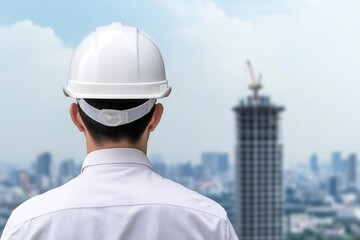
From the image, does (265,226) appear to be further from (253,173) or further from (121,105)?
(121,105)

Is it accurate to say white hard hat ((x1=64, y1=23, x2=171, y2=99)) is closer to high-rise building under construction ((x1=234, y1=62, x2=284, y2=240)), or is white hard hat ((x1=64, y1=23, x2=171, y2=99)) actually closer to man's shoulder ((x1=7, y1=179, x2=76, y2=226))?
man's shoulder ((x1=7, y1=179, x2=76, y2=226))

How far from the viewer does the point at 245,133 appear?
21016mm

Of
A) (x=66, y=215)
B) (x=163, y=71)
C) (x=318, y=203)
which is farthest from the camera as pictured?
(x=318, y=203)

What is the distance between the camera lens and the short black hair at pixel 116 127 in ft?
3.01

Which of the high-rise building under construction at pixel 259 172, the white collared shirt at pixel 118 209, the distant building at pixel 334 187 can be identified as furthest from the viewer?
the high-rise building under construction at pixel 259 172

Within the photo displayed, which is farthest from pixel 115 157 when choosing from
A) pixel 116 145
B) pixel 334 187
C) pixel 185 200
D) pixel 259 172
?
pixel 259 172

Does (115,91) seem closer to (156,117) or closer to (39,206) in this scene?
(156,117)

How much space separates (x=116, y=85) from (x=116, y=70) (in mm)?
27

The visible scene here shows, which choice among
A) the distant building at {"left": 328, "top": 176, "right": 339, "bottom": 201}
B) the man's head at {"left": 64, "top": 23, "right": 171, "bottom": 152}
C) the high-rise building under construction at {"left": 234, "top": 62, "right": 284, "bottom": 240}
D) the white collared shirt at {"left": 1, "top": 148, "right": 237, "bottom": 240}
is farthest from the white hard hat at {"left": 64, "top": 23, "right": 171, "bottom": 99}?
the high-rise building under construction at {"left": 234, "top": 62, "right": 284, "bottom": 240}

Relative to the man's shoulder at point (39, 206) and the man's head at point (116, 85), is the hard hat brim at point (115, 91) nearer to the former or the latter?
the man's head at point (116, 85)

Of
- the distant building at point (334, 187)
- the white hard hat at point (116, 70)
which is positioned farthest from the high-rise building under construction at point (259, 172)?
the white hard hat at point (116, 70)

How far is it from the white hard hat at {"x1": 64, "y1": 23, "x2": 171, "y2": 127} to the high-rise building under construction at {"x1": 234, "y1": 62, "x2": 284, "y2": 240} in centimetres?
1889

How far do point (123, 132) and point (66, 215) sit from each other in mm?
146

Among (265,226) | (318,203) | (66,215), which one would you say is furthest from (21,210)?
(265,226)
